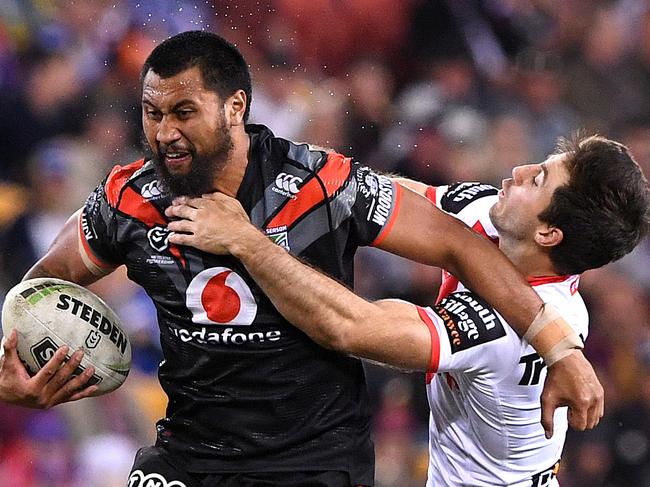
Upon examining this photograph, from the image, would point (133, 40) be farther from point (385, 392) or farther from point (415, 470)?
point (415, 470)

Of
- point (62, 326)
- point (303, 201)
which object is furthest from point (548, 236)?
point (62, 326)

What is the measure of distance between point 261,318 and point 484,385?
28.5 inches

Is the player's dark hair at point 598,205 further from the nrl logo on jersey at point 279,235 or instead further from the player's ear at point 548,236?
the nrl logo on jersey at point 279,235

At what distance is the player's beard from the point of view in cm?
284

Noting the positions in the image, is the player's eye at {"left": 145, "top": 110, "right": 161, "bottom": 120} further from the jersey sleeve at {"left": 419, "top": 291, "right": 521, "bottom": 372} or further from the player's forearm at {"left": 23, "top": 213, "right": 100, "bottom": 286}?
the jersey sleeve at {"left": 419, "top": 291, "right": 521, "bottom": 372}

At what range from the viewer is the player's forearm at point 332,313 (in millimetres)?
2785

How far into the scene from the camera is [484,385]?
3143mm

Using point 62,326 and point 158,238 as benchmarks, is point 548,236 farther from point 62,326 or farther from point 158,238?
point 62,326

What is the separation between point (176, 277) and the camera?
116 inches

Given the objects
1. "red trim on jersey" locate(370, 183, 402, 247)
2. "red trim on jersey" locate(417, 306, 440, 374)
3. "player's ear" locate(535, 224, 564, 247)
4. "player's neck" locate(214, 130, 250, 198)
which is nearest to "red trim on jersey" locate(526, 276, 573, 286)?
"player's ear" locate(535, 224, 564, 247)

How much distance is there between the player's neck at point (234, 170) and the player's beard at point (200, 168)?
18 millimetres

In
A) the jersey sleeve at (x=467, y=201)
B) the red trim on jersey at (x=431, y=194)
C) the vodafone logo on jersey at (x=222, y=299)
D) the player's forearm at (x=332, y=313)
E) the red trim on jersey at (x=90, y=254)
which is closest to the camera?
the player's forearm at (x=332, y=313)

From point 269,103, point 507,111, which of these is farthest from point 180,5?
point 507,111

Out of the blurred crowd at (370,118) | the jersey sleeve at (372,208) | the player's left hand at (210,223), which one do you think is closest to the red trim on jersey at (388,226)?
the jersey sleeve at (372,208)
